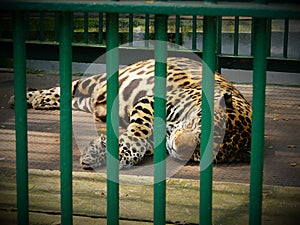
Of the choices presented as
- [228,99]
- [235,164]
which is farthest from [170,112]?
[235,164]

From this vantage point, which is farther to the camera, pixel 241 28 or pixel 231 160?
pixel 241 28

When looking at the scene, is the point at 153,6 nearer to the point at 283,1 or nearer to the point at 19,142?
the point at 283,1

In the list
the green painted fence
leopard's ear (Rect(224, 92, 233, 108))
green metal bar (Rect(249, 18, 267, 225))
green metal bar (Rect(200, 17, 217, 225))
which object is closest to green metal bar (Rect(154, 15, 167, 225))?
the green painted fence

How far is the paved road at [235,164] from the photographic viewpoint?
4.67 meters

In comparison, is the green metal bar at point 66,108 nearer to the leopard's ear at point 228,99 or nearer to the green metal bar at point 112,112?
the green metal bar at point 112,112

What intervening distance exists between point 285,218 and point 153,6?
4.46 feet

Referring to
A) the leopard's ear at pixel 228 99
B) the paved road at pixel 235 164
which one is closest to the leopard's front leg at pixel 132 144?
the paved road at pixel 235 164

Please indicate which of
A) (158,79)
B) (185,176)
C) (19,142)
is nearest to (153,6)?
(158,79)

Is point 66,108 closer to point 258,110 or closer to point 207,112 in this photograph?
point 207,112

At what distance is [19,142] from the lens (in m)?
2.64

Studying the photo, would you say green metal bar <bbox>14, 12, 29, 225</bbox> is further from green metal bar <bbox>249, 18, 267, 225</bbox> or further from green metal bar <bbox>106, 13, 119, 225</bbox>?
green metal bar <bbox>249, 18, 267, 225</bbox>

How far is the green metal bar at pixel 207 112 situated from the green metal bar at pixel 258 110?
142 mm

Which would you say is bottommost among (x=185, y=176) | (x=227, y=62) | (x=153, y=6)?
(x=185, y=176)

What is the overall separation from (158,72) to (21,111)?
54 cm
